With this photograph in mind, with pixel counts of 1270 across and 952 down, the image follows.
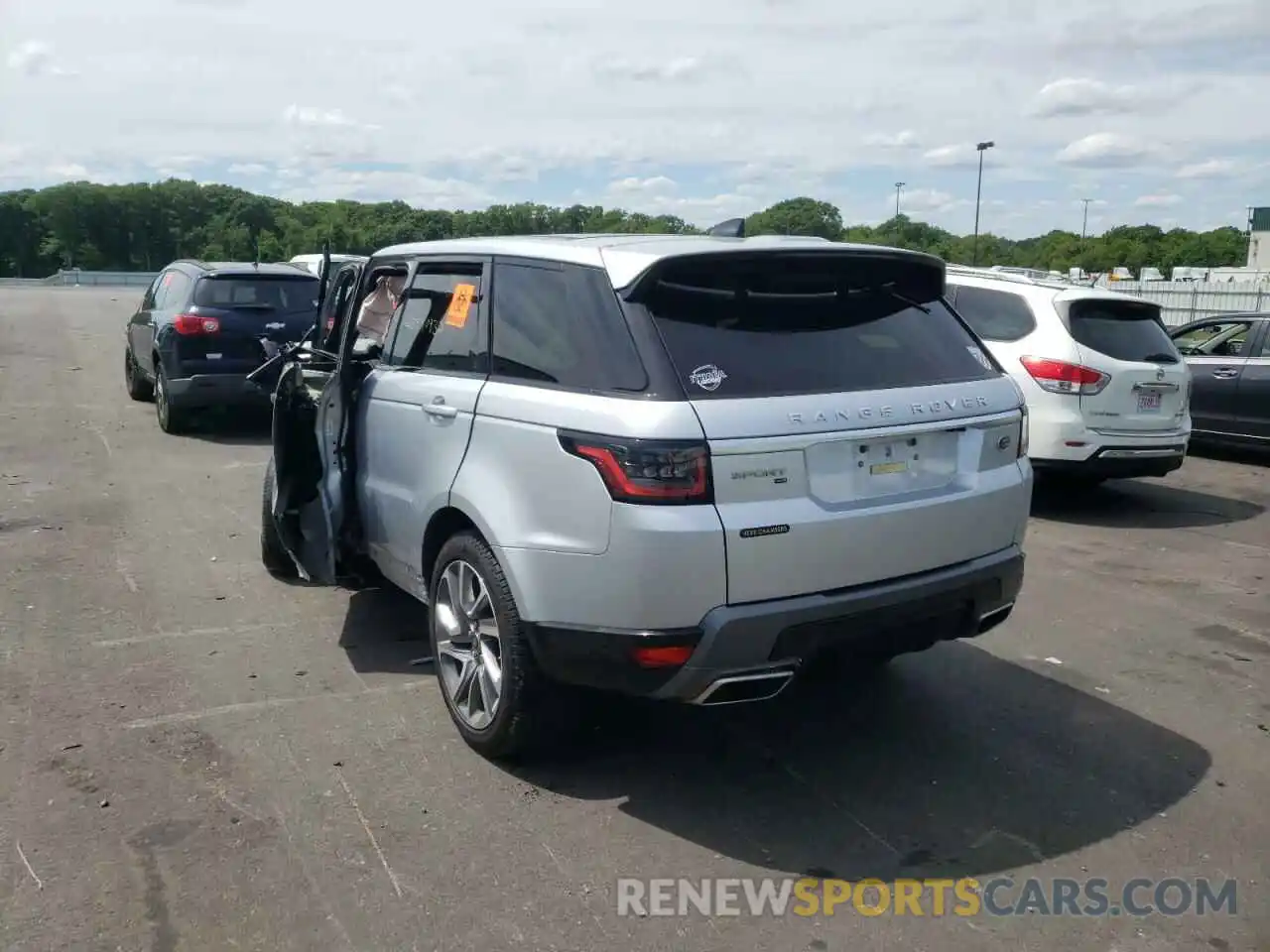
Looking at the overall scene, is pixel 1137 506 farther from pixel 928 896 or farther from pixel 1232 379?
pixel 928 896

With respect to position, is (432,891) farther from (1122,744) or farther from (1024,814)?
(1122,744)

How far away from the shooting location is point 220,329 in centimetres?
1157

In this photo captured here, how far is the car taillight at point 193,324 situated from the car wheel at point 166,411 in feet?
1.78

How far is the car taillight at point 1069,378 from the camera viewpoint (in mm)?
8539

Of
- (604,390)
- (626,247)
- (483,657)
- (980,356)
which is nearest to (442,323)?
(626,247)

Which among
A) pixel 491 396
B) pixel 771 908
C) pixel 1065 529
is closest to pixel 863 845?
pixel 771 908

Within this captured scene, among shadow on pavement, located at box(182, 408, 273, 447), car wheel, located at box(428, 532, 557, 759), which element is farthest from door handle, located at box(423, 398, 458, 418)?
shadow on pavement, located at box(182, 408, 273, 447)

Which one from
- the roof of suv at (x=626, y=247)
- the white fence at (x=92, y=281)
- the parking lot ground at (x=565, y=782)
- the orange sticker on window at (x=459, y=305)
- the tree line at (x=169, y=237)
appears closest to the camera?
the parking lot ground at (x=565, y=782)

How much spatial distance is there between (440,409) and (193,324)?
8137 mm

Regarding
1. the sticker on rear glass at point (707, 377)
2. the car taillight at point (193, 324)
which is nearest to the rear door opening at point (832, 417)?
the sticker on rear glass at point (707, 377)

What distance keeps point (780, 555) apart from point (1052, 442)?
584 cm

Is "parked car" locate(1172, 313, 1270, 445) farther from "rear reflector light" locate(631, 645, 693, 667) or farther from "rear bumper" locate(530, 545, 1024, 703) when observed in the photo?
"rear reflector light" locate(631, 645, 693, 667)

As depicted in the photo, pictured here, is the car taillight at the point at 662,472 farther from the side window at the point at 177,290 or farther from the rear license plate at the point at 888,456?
the side window at the point at 177,290

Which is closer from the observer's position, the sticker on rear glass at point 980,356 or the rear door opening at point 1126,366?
the sticker on rear glass at point 980,356
